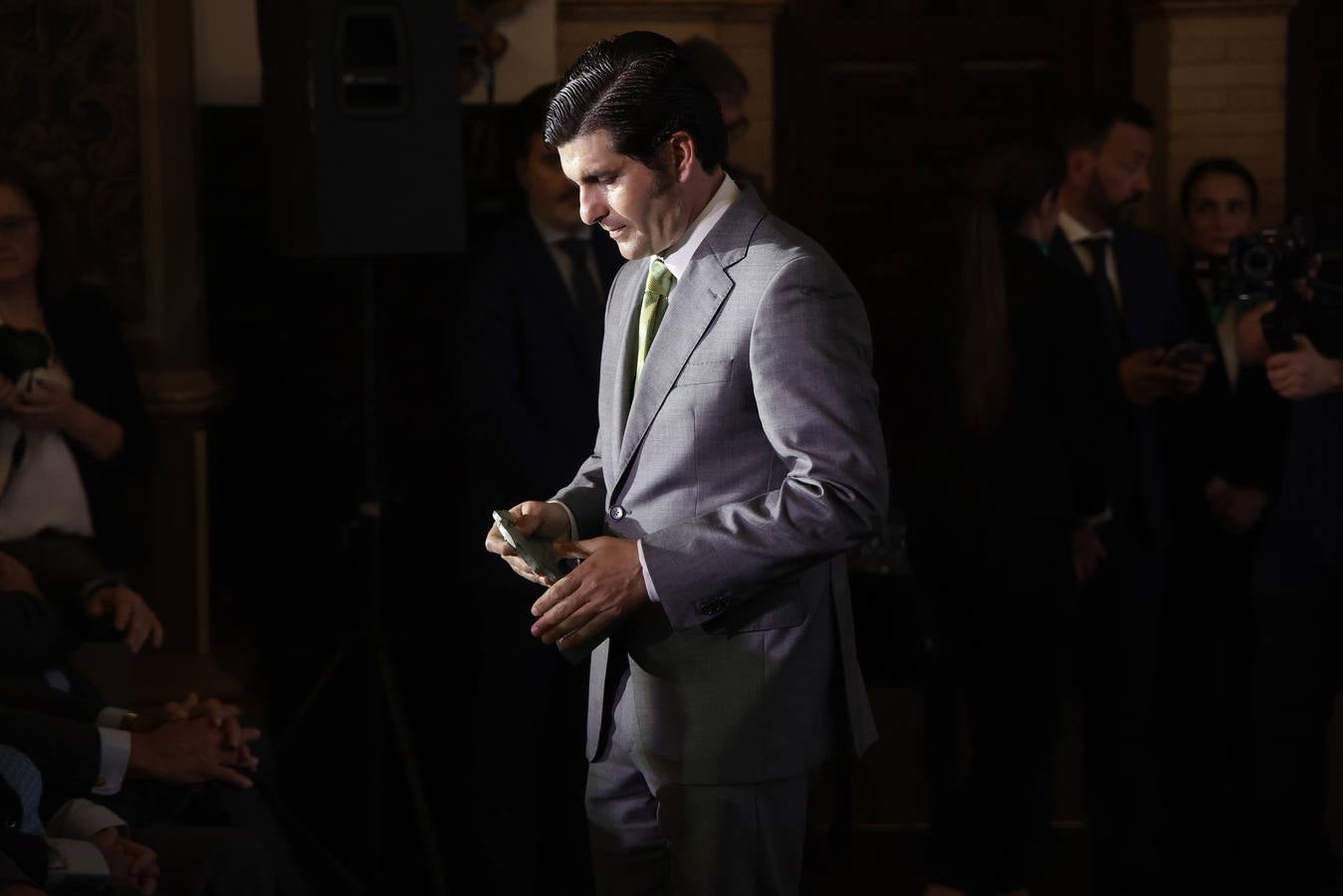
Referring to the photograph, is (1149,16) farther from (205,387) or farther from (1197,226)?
(205,387)

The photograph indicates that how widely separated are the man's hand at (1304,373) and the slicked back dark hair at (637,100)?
1.98 m

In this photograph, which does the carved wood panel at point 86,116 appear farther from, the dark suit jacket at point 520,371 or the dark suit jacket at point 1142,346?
the dark suit jacket at point 1142,346

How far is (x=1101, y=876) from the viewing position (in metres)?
3.81

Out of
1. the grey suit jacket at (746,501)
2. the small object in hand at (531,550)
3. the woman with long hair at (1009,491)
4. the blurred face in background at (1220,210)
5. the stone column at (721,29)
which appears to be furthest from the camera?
the stone column at (721,29)

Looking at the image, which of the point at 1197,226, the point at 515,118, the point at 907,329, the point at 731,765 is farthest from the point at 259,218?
the point at 731,765

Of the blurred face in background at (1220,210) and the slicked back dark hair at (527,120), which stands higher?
the slicked back dark hair at (527,120)

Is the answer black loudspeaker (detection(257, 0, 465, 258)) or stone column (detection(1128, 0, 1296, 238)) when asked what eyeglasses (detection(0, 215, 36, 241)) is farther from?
stone column (detection(1128, 0, 1296, 238))

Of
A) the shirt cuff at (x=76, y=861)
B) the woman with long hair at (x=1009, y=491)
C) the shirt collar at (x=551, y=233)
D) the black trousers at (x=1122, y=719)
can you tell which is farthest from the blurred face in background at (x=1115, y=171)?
the shirt cuff at (x=76, y=861)

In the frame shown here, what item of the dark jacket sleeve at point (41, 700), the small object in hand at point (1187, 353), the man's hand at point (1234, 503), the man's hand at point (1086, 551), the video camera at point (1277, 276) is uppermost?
the video camera at point (1277, 276)

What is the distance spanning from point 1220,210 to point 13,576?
9.79 ft

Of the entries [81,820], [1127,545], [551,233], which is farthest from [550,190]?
[81,820]

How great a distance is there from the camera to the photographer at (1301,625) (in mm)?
3686

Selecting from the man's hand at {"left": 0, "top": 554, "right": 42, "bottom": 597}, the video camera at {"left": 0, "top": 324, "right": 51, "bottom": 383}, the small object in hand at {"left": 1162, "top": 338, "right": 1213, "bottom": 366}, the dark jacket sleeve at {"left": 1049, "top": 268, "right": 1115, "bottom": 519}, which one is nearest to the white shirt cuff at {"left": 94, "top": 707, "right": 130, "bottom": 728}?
→ the man's hand at {"left": 0, "top": 554, "right": 42, "bottom": 597}

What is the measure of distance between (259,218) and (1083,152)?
214 centimetres
